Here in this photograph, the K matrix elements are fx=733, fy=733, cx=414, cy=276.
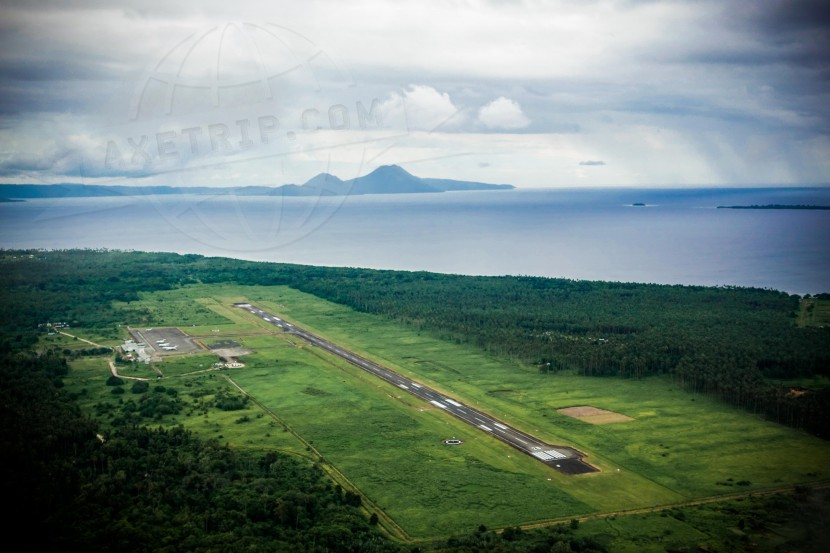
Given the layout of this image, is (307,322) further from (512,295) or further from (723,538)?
(723,538)

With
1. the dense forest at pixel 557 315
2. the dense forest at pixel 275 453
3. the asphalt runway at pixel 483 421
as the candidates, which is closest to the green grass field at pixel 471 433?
the asphalt runway at pixel 483 421

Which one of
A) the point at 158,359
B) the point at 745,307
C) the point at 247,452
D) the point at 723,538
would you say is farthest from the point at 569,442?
the point at 745,307

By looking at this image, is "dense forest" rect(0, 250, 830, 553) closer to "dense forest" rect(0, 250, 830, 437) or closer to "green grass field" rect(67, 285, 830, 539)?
"dense forest" rect(0, 250, 830, 437)

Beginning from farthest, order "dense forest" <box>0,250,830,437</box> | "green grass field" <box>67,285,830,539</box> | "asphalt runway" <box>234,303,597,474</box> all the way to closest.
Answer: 1. "dense forest" <box>0,250,830,437</box>
2. "asphalt runway" <box>234,303,597,474</box>
3. "green grass field" <box>67,285,830,539</box>

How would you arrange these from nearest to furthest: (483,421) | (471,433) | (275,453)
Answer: (275,453) < (471,433) < (483,421)

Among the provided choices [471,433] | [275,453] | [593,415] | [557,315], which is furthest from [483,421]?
[557,315]

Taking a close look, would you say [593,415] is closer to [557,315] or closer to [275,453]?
[275,453]

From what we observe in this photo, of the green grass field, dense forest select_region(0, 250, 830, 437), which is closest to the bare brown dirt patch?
the green grass field
